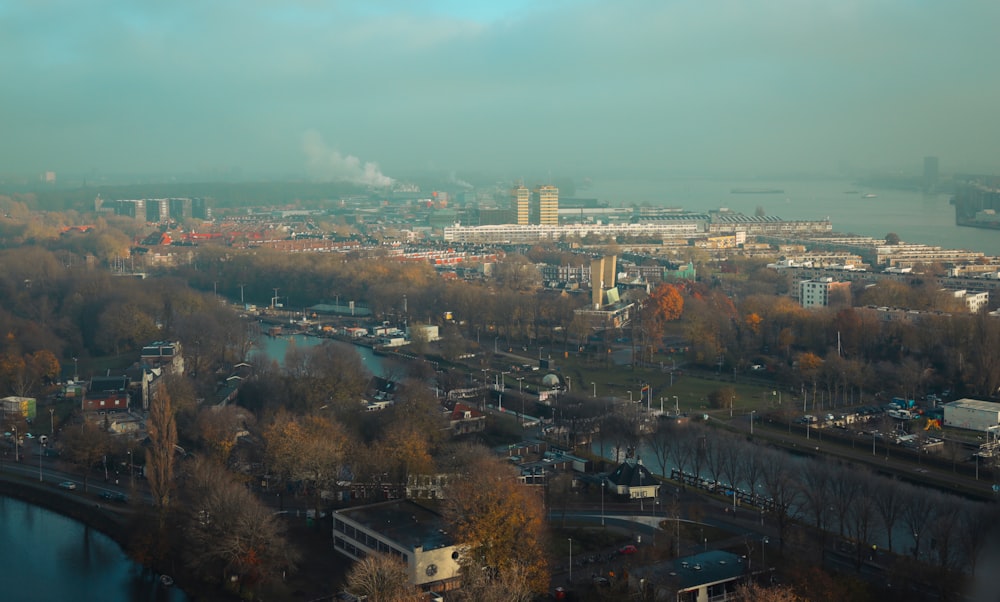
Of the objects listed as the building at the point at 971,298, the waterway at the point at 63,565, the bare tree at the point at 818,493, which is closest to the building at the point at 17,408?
the waterway at the point at 63,565

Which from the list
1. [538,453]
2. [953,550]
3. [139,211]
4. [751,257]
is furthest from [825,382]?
[139,211]

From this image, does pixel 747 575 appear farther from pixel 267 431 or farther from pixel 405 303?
pixel 405 303

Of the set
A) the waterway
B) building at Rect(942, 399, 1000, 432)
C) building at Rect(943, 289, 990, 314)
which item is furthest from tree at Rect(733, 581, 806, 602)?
building at Rect(943, 289, 990, 314)

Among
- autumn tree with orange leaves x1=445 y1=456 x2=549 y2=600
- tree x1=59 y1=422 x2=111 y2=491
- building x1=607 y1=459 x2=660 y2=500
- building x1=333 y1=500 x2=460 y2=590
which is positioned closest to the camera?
autumn tree with orange leaves x1=445 y1=456 x2=549 y2=600

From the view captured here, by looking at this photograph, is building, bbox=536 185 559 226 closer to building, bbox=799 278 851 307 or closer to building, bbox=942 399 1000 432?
building, bbox=799 278 851 307

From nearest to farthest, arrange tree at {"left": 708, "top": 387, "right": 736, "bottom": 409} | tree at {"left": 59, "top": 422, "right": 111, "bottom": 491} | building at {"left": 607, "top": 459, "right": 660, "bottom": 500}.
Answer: building at {"left": 607, "top": 459, "right": 660, "bottom": 500}, tree at {"left": 59, "top": 422, "right": 111, "bottom": 491}, tree at {"left": 708, "top": 387, "right": 736, "bottom": 409}
